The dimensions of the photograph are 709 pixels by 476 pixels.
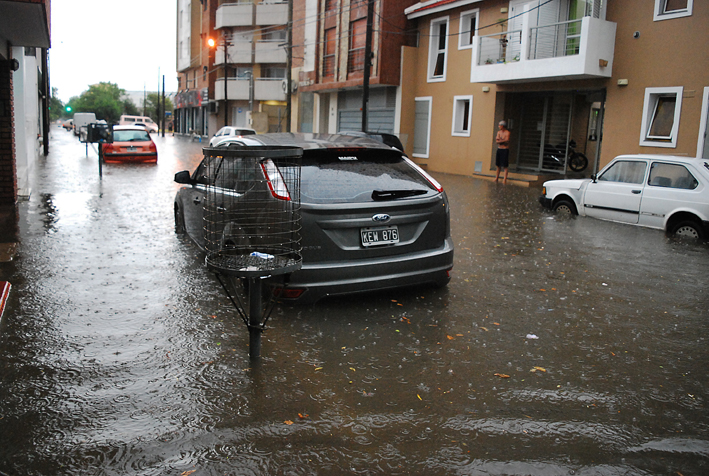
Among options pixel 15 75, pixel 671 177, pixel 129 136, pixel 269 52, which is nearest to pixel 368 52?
pixel 129 136

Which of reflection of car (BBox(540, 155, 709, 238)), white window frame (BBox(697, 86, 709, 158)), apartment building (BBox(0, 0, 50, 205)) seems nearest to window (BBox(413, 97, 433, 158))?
white window frame (BBox(697, 86, 709, 158))

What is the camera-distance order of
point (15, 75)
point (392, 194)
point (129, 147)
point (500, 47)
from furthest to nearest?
1. point (129, 147)
2. point (500, 47)
3. point (15, 75)
4. point (392, 194)

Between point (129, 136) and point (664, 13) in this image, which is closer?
point (664, 13)

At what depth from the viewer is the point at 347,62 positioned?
31.5 m

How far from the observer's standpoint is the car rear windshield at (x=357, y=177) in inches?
218

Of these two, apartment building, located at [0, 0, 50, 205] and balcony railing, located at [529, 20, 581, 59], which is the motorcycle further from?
apartment building, located at [0, 0, 50, 205]

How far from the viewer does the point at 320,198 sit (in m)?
5.44

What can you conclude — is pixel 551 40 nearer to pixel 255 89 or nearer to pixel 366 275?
pixel 366 275

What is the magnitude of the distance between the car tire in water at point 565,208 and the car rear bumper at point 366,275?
774 centimetres

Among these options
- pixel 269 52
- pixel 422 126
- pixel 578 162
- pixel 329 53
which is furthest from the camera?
pixel 269 52

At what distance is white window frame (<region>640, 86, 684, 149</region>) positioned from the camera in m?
16.7

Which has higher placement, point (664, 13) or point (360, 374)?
point (664, 13)

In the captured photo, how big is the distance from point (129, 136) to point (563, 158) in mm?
16578

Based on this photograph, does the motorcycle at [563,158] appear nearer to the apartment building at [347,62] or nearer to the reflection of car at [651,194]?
the apartment building at [347,62]
